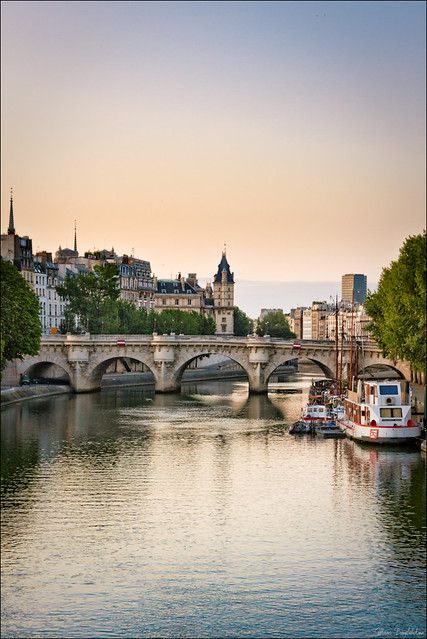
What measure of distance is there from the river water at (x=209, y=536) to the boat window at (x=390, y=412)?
114 inches

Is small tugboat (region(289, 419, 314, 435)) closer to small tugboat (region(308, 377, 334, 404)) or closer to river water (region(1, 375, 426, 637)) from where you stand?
river water (region(1, 375, 426, 637))

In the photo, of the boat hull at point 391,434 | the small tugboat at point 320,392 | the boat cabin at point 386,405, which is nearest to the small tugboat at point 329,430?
the boat cabin at point 386,405

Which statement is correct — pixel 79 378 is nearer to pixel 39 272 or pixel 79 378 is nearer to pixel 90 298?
pixel 90 298

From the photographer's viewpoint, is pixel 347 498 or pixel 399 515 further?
pixel 347 498

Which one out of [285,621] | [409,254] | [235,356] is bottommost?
[285,621]

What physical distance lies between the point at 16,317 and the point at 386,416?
126 feet

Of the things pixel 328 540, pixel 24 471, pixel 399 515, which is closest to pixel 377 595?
pixel 328 540

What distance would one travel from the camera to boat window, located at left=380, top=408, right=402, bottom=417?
73.0 meters

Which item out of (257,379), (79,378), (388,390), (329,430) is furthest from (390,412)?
(79,378)

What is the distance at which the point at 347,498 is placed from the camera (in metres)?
54.8

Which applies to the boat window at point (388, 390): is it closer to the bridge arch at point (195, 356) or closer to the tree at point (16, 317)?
the tree at point (16, 317)

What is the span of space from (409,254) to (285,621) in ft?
185

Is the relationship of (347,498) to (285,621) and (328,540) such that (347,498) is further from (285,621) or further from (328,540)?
(285,621)

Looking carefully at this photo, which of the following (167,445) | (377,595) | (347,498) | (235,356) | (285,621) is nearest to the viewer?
(285,621)
